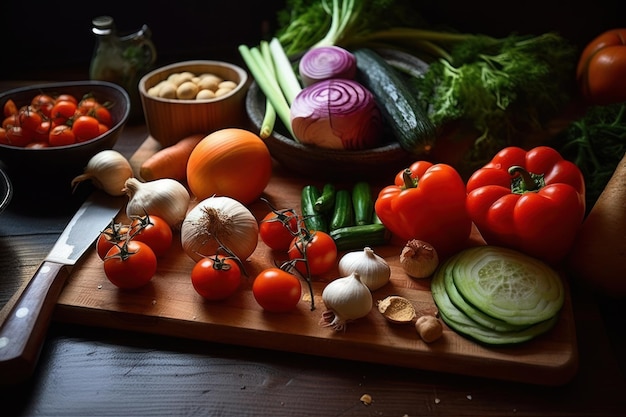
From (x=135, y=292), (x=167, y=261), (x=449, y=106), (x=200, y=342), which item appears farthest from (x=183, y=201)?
(x=449, y=106)

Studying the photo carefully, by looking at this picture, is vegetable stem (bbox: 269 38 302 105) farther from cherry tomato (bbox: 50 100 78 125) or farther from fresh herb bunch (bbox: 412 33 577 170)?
cherry tomato (bbox: 50 100 78 125)

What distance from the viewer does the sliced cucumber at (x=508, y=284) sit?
1.16 metres

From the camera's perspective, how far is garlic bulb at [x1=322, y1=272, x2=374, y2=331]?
1164 millimetres

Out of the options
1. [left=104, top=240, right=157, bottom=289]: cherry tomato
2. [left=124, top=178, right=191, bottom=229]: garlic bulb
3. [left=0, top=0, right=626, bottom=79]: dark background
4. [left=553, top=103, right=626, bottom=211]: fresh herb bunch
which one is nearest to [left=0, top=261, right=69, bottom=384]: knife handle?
[left=104, top=240, right=157, bottom=289]: cherry tomato

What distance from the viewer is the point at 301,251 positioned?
1.27 meters

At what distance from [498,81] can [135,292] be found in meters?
1.05

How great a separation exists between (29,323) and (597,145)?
4.48ft

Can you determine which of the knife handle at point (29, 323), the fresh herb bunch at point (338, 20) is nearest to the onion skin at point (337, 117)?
the fresh herb bunch at point (338, 20)

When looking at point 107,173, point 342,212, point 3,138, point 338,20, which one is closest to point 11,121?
point 3,138

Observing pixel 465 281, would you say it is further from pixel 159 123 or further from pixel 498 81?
pixel 159 123

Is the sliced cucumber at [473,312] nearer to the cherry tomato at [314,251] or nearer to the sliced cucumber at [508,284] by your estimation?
the sliced cucumber at [508,284]

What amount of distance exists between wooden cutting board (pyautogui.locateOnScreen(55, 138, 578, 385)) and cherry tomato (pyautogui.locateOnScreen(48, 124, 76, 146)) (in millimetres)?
370

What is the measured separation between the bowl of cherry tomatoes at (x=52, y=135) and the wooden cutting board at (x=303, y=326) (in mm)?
323

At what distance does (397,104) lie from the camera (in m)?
1.62
